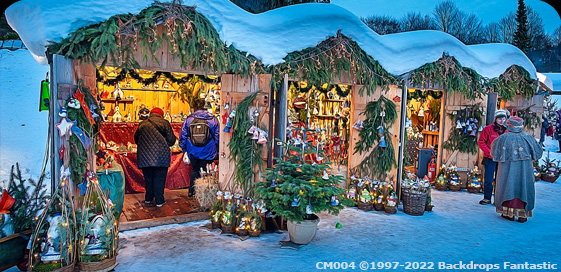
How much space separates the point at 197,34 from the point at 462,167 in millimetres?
7244

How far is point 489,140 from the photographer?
7.82 meters

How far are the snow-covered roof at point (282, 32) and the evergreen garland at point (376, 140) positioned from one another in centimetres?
73

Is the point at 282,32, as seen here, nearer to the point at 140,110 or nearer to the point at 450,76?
the point at 140,110

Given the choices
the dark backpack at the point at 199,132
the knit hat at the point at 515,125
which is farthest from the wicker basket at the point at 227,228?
the knit hat at the point at 515,125

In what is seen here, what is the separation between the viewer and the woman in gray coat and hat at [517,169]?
6.69 m

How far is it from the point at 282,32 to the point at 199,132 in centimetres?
230

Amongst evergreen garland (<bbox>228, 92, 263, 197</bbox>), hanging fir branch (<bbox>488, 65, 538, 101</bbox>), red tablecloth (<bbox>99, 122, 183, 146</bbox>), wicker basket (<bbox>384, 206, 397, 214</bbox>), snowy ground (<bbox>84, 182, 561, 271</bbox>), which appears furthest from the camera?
hanging fir branch (<bbox>488, 65, 538, 101</bbox>)

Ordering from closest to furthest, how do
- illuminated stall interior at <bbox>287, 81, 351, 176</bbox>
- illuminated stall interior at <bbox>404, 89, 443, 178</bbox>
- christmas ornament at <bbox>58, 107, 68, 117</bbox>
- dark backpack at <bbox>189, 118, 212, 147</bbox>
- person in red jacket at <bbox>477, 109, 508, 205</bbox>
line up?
1. christmas ornament at <bbox>58, 107, 68, 117</bbox>
2. dark backpack at <bbox>189, 118, 212, 147</bbox>
3. person in red jacket at <bbox>477, 109, 508, 205</bbox>
4. illuminated stall interior at <bbox>287, 81, 351, 176</bbox>
5. illuminated stall interior at <bbox>404, 89, 443, 178</bbox>

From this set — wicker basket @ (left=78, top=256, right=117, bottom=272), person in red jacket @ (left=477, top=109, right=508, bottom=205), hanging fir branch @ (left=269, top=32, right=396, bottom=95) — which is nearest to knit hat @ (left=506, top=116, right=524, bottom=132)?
person in red jacket @ (left=477, top=109, right=508, bottom=205)

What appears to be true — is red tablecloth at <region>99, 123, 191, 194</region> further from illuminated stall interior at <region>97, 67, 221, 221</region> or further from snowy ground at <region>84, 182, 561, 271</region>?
snowy ground at <region>84, 182, 561, 271</region>

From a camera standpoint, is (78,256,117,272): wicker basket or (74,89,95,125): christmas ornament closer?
(78,256,117,272): wicker basket

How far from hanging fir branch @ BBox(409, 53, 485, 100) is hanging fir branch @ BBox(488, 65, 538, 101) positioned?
0.61 m

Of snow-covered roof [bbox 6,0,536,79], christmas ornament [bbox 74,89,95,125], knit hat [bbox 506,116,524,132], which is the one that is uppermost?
snow-covered roof [bbox 6,0,536,79]

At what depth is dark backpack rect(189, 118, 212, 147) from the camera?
7020 mm
